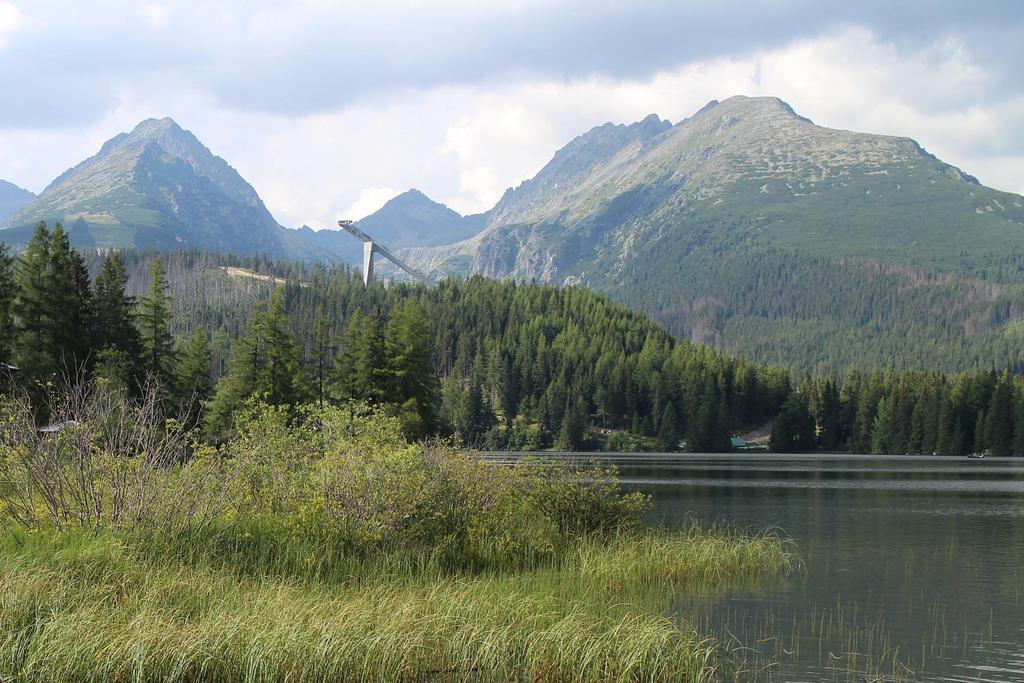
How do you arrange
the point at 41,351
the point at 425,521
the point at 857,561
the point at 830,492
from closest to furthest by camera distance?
the point at 425,521 < the point at 857,561 < the point at 41,351 < the point at 830,492

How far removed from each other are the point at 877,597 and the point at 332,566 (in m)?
16.0

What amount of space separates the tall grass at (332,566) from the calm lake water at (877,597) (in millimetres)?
1777

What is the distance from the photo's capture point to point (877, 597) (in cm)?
2955

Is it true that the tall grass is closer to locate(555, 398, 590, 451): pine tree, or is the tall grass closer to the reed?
the reed

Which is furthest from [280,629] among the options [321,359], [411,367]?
[321,359]

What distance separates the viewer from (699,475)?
336ft

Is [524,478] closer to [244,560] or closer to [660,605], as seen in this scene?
[660,605]

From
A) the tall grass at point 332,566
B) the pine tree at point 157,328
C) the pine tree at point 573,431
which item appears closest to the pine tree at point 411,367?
the pine tree at point 157,328

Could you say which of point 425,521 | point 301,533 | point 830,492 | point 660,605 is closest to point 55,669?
point 301,533

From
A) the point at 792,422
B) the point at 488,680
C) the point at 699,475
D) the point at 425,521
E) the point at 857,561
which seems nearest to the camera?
the point at 488,680

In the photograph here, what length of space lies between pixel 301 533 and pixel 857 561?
71.2 feet

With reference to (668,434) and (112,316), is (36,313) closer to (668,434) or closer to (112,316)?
(112,316)

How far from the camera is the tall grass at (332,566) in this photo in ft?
55.8

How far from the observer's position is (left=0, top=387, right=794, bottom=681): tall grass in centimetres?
1700
